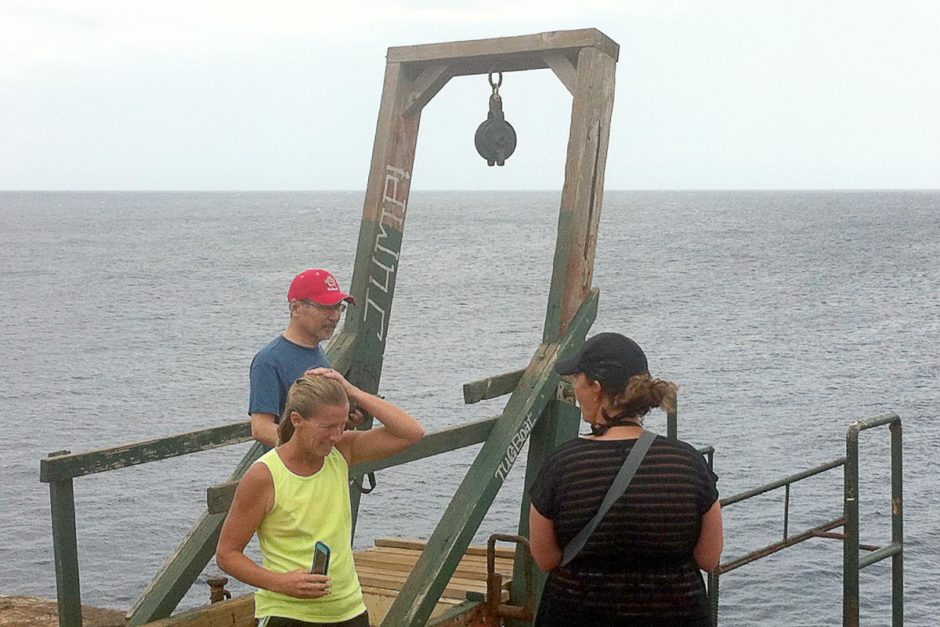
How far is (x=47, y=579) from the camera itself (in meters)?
19.4

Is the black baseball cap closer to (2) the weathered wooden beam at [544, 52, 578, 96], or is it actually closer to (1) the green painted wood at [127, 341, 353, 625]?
(1) the green painted wood at [127, 341, 353, 625]

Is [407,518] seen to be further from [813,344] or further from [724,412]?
[813,344]

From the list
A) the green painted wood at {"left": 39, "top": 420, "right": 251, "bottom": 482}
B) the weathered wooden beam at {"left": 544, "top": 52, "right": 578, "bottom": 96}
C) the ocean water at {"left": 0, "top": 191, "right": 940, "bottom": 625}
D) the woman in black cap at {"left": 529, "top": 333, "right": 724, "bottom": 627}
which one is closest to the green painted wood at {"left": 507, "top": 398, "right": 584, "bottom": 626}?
the weathered wooden beam at {"left": 544, "top": 52, "right": 578, "bottom": 96}

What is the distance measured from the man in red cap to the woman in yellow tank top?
722mm

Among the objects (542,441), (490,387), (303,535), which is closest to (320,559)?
(303,535)

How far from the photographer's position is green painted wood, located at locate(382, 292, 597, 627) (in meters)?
5.25

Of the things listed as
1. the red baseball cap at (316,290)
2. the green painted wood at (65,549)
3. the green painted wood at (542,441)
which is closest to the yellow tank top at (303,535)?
the red baseball cap at (316,290)

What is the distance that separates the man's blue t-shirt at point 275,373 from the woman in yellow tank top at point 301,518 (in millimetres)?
735

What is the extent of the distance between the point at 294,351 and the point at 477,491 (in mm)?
1140

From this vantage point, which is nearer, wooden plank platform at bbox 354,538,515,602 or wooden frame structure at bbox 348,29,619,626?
wooden frame structure at bbox 348,29,619,626

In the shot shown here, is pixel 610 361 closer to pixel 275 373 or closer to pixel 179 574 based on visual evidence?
pixel 275 373

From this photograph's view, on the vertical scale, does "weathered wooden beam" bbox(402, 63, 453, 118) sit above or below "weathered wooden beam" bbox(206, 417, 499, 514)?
above

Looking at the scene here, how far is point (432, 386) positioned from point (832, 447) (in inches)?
470

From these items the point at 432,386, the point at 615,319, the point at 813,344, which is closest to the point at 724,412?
the point at 432,386
